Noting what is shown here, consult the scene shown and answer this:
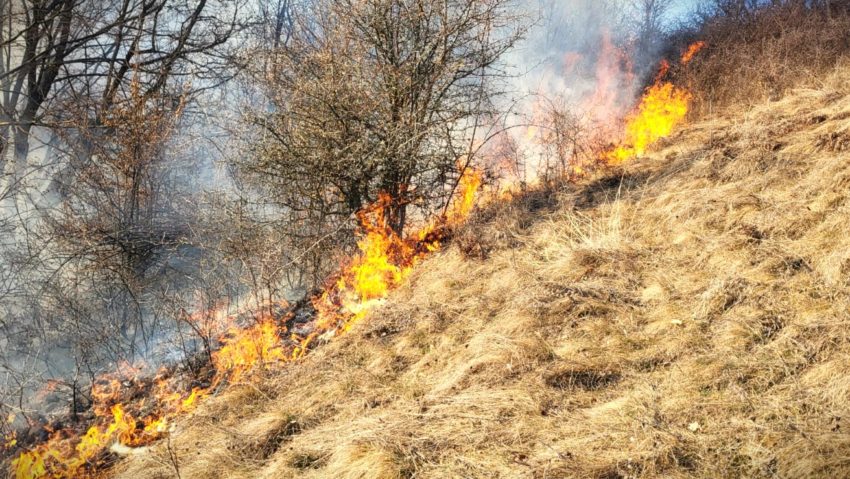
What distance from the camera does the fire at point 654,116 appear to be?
8.92 m

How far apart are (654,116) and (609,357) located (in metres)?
8.55

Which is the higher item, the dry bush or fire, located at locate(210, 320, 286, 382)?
the dry bush

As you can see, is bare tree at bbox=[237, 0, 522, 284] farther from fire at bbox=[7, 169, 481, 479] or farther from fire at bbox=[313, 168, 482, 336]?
fire at bbox=[7, 169, 481, 479]

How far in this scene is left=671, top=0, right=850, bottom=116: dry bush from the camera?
884 cm

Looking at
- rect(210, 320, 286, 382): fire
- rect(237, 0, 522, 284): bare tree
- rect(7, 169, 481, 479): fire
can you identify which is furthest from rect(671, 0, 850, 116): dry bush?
rect(210, 320, 286, 382): fire

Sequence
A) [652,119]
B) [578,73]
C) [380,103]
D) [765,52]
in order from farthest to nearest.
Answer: [578,73]
[652,119]
[765,52]
[380,103]

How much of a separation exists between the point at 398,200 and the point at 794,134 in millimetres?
5112

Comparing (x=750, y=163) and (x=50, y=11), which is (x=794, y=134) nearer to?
(x=750, y=163)

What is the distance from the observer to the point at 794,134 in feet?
20.2

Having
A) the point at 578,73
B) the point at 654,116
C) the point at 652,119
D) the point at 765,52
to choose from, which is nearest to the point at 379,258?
the point at 652,119

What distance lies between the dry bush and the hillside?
114 inches

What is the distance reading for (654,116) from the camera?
10.4 meters

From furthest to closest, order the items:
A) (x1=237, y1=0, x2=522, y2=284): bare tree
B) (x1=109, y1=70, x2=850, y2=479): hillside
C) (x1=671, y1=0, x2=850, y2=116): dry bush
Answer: (x1=671, y1=0, x2=850, y2=116): dry bush < (x1=237, y1=0, x2=522, y2=284): bare tree < (x1=109, y1=70, x2=850, y2=479): hillside

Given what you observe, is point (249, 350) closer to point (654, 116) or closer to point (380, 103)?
point (380, 103)
